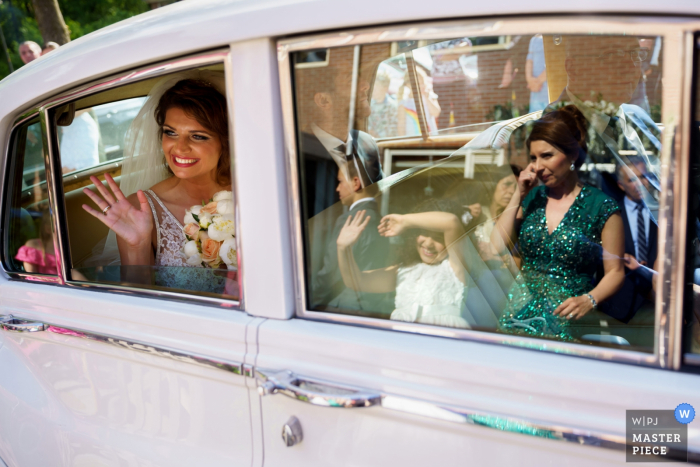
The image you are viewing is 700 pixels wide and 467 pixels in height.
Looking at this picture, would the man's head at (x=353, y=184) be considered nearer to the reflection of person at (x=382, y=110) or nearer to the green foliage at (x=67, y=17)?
the reflection of person at (x=382, y=110)

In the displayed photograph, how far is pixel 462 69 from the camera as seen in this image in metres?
1.33

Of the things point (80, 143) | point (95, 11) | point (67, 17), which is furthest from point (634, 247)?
point (67, 17)

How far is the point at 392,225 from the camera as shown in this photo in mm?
1297

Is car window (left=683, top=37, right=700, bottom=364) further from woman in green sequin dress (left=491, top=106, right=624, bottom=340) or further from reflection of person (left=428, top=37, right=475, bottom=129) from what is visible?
reflection of person (left=428, top=37, right=475, bottom=129)

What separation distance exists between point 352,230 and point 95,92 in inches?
33.8

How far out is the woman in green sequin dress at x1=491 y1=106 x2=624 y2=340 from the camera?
1354 millimetres

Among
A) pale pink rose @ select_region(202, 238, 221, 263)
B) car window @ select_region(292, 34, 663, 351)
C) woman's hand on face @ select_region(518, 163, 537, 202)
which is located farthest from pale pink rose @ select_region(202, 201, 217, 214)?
woman's hand on face @ select_region(518, 163, 537, 202)

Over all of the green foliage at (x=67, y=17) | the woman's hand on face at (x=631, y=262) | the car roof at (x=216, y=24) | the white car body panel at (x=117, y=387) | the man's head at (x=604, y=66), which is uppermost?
the green foliage at (x=67, y=17)

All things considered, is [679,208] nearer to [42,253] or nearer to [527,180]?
[527,180]

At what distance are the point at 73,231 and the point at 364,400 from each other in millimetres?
1279

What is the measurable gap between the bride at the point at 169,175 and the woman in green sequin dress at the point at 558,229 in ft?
3.27

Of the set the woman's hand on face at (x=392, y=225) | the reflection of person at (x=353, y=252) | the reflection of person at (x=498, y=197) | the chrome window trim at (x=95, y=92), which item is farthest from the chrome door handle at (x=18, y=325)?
the reflection of person at (x=498, y=197)

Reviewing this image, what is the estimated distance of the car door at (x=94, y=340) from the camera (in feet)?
4.17
